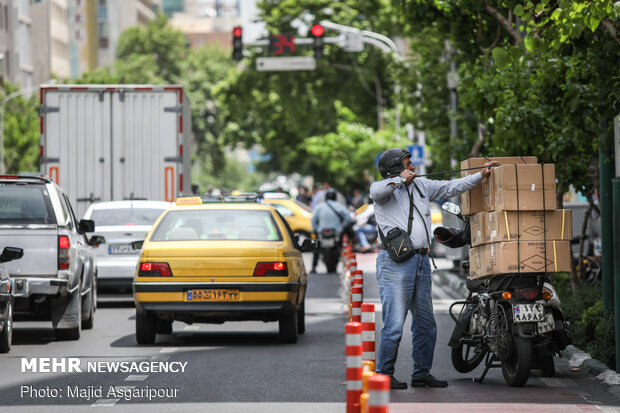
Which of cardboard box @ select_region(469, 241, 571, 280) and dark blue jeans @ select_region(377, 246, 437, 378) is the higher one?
cardboard box @ select_region(469, 241, 571, 280)

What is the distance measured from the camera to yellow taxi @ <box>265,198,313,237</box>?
38.1 m

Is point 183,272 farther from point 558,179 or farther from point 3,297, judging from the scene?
point 558,179

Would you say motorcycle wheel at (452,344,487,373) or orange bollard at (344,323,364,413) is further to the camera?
motorcycle wheel at (452,344,487,373)

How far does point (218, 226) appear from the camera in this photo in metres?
15.3

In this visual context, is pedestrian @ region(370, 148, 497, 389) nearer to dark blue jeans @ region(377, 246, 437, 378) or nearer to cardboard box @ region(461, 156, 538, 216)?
dark blue jeans @ region(377, 246, 437, 378)

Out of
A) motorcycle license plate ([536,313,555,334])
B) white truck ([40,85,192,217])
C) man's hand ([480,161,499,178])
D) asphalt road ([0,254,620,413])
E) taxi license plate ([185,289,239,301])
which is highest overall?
white truck ([40,85,192,217])

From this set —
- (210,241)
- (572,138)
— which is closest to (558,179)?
(572,138)

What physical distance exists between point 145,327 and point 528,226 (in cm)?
498

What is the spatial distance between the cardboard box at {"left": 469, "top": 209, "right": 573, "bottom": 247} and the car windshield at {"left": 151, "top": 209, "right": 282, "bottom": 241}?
4.16m

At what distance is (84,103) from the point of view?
78.6 feet

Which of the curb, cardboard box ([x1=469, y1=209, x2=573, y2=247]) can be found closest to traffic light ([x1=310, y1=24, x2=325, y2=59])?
the curb

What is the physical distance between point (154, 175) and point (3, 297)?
10976 mm

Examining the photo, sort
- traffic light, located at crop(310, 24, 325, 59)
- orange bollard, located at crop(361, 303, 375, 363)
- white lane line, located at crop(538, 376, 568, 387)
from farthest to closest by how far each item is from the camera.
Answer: traffic light, located at crop(310, 24, 325, 59) → white lane line, located at crop(538, 376, 568, 387) → orange bollard, located at crop(361, 303, 375, 363)

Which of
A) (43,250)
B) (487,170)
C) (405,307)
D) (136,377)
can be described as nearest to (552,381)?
(405,307)
